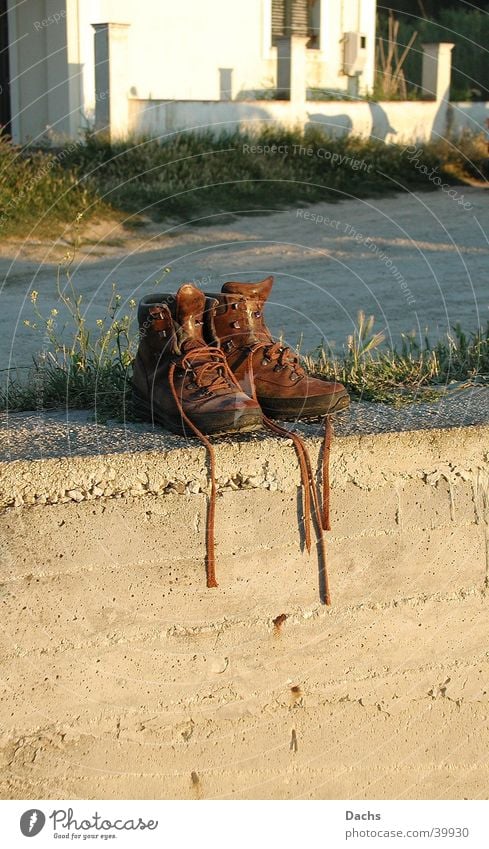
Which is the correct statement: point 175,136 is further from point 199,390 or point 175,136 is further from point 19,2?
point 199,390

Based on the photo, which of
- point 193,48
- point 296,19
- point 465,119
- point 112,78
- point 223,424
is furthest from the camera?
point 296,19

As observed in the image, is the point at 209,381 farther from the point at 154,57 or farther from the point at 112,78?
the point at 154,57

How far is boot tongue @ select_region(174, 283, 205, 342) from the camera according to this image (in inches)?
111

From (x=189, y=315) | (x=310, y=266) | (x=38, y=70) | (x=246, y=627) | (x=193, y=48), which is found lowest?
(x=246, y=627)

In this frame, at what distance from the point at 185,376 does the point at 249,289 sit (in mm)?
339

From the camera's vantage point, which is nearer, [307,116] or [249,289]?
[249,289]

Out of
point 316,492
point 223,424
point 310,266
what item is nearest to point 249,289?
point 223,424

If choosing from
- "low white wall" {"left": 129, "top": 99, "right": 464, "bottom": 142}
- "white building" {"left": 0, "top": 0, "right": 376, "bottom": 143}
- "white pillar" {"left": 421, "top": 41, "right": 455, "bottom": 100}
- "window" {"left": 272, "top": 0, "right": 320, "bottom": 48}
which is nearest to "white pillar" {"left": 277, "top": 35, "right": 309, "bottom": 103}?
"white building" {"left": 0, "top": 0, "right": 376, "bottom": 143}

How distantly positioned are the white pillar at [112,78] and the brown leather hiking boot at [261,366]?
9.69m

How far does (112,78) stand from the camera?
12023 mm

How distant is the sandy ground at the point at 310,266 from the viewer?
6910mm

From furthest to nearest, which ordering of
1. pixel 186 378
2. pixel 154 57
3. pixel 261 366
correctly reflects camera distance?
pixel 154 57
pixel 261 366
pixel 186 378

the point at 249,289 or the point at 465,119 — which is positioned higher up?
the point at 465,119

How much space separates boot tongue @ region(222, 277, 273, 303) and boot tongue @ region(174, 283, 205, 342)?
104 mm
